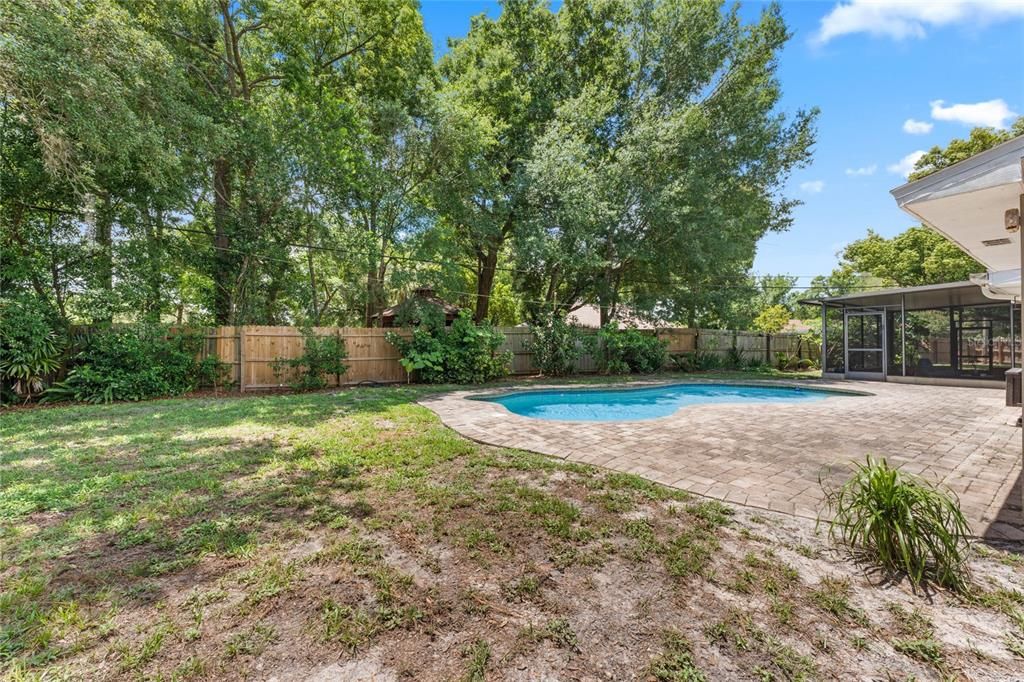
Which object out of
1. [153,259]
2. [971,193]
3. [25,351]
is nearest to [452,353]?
[153,259]

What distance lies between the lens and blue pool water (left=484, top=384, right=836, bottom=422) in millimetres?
8617

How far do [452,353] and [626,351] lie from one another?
6.21 metres

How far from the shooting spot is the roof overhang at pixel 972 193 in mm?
2537

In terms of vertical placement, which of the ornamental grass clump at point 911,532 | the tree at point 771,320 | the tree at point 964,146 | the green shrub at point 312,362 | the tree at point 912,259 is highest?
the tree at point 964,146

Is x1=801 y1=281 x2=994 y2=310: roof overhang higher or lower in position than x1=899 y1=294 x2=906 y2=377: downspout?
higher

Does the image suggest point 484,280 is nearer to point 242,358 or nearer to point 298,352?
point 298,352

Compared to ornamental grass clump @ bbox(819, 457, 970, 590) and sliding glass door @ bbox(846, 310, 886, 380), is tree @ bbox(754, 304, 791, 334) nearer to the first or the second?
sliding glass door @ bbox(846, 310, 886, 380)

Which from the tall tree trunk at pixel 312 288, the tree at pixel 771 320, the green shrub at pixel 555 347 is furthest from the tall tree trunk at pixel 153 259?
the tree at pixel 771 320

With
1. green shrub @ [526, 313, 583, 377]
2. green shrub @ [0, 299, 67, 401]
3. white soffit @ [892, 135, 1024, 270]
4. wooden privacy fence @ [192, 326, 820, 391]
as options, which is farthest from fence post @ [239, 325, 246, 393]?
white soffit @ [892, 135, 1024, 270]

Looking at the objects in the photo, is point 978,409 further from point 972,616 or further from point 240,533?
point 240,533

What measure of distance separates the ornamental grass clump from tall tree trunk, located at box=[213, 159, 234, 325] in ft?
39.3

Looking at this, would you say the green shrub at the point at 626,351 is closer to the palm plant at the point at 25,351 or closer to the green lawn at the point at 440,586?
the green lawn at the point at 440,586

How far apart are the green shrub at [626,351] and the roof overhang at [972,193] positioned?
9.99 metres

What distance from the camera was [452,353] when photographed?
10828 millimetres
